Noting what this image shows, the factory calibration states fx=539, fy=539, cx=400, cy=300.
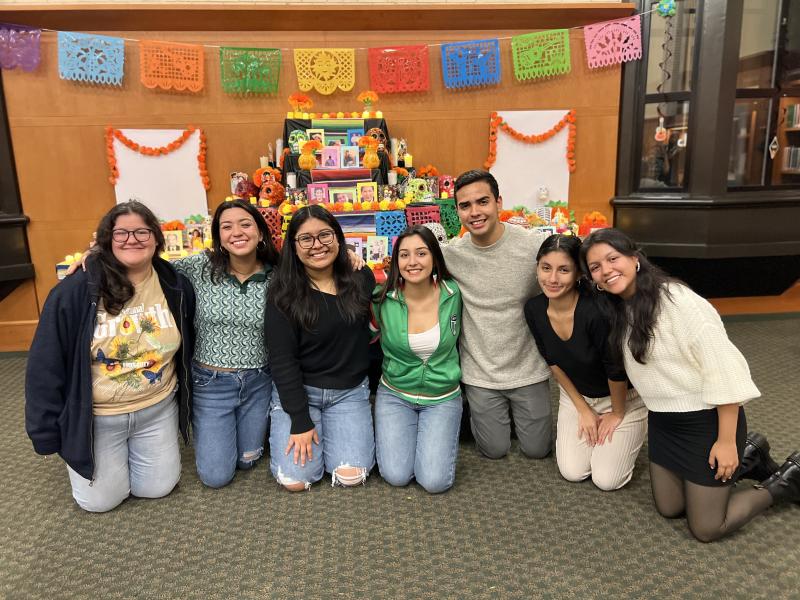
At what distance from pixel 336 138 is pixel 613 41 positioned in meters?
2.36

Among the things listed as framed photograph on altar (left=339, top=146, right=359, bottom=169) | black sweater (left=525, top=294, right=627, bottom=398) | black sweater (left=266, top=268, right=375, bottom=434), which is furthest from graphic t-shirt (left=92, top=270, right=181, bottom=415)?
framed photograph on altar (left=339, top=146, right=359, bottom=169)

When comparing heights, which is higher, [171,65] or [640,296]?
[171,65]

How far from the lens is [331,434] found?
7.36 ft

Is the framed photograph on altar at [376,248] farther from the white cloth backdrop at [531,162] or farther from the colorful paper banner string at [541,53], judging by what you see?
the colorful paper banner string at [541,53]

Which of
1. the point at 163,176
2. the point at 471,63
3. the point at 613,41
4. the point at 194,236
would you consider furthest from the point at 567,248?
the point at 163,176

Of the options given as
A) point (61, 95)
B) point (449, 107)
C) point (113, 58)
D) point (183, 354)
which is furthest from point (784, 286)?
point (61, 95)

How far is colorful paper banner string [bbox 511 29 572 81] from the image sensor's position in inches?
169

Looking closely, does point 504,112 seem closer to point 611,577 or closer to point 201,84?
point 201,84

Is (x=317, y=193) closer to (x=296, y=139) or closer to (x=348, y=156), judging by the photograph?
(x=348, y=156)

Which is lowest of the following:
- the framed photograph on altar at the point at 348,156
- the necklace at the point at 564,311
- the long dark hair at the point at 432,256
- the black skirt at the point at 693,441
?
the black skirt at the point at 693,441

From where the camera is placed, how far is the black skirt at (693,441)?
1759 mm

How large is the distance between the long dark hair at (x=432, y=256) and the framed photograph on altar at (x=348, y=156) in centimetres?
169

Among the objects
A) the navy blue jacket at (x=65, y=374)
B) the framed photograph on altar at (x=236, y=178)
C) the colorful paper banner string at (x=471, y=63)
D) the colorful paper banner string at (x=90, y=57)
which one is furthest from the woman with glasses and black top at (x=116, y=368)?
the colorful paper banner string at (x=471, y=63)

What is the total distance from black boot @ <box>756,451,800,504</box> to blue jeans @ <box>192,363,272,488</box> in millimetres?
1976
